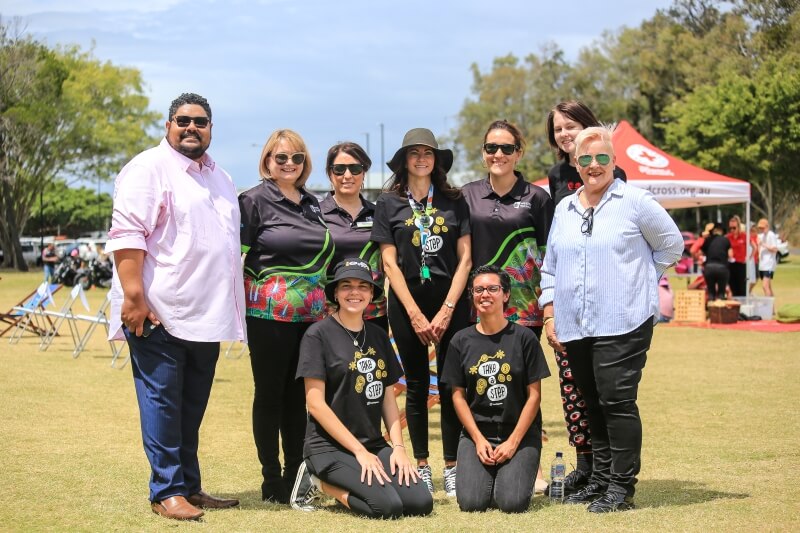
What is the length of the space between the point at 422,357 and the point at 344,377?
67 centimetres

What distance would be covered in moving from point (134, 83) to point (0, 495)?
5166 cm

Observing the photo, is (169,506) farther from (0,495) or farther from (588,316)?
(588,316)

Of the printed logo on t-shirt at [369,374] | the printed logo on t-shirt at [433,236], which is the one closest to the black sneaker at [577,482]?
the printed logo on t-shirt at [369,374]

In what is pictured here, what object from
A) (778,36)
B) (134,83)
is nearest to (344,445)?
(778,36)

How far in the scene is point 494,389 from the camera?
18.6 feet

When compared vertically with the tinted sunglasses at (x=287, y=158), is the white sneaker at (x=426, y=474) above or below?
below

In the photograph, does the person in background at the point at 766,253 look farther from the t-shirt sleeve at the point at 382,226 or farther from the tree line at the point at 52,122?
the tree line at the point at 52,122

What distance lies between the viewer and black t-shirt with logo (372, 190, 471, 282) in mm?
5852

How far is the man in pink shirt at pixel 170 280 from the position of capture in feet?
16.9

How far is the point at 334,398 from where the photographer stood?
5492mm

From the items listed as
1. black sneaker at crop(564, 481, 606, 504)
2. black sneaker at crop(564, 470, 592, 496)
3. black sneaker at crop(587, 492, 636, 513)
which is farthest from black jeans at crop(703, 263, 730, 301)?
black sneaker at crop(587, 492, 636, 513)

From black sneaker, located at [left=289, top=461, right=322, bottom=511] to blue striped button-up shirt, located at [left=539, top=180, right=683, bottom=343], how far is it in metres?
1.52

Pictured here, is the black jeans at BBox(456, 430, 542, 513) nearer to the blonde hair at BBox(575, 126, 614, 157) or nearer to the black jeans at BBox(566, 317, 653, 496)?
the black jeans at BBox(566, 317, 653, 496)

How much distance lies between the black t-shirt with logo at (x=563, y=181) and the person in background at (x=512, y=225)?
10cm
